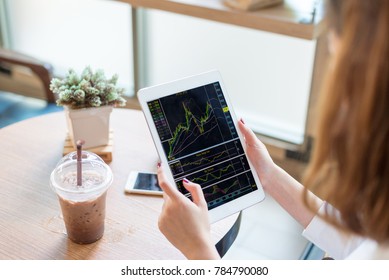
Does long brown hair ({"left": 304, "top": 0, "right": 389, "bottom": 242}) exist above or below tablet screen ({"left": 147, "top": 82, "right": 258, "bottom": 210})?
above

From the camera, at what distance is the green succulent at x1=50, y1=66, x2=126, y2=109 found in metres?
1.23

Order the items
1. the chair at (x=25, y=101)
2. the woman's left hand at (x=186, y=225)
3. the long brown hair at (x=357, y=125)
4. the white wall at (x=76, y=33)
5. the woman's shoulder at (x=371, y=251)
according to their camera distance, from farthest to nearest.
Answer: the white wall at (x=76, y=33) < the chair at (x=25, y=101) < the woman's left hand at (x=186, y=225) < the woman's shoulder at (x=371, y=251) < the long brown hair at (x=357, y=125)

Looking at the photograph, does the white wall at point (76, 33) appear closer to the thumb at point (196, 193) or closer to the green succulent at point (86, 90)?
the green succulent at point (86, 90)

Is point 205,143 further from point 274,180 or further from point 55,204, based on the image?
point 55,204

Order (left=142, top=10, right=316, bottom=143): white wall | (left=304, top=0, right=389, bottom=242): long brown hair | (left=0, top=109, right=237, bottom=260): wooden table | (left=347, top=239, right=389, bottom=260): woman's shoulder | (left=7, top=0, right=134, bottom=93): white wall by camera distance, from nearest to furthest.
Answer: (left=304, top=0, right=389, bottom=242): long brown hair
(left=347, top=239, right=389, bottom=260): woman's shoulder
(left=0, top=109, right=237, bottom=260): wooden table
(left=142, top=10, right=316, bottom=143): white wall
(left=7, top=0, right=134, bottom=93): white wall

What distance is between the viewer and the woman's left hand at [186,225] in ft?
3.14

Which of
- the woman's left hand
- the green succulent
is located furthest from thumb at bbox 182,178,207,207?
the green succulent

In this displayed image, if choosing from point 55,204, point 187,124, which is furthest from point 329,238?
point 55,204

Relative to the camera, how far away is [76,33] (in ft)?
8.46

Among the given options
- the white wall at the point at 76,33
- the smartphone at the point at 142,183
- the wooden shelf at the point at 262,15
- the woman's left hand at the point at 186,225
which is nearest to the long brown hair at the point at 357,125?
the woman's left hand at the point at 186,225

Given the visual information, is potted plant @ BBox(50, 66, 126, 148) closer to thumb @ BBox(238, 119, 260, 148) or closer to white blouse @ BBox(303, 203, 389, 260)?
thumb @ BBox(238, 119, 260, 148)

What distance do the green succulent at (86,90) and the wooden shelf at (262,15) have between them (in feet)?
2.07

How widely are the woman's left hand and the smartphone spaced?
0.24 metres
